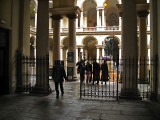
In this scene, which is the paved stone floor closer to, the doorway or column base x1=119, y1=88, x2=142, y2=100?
column base x1=119, y1=88, x2=142, y2=100

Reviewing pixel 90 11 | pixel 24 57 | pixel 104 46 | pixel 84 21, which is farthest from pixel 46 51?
pixel 90 11

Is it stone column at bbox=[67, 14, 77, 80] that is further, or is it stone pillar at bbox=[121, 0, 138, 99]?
stone column at bbox=[67, 14, 77, 80]

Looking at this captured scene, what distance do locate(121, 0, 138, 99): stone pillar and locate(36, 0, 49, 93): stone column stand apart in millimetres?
3492

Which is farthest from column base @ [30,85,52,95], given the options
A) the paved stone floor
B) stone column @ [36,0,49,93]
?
the paved stone floor

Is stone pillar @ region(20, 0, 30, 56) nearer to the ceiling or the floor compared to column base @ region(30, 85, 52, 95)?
nearer to the ceiling

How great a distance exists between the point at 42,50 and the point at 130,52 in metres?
3.93

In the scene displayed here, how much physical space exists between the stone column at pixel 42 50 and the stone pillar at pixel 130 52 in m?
3.49

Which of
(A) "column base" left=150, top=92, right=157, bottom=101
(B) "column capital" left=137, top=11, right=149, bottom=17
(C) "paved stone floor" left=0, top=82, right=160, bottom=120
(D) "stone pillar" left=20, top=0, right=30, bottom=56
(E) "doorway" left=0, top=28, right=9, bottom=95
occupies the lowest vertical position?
(C) "paved stone floor" left=0, top=82, right=160, bottom=120

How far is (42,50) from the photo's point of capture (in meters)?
7.80

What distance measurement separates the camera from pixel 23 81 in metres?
8.06

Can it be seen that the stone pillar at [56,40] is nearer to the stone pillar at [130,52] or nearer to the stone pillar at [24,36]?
the stone pillar at [24,36]

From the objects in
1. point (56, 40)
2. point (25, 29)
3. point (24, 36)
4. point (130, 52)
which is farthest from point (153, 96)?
point (56, 40)

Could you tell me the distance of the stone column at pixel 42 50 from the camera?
7.69 metres

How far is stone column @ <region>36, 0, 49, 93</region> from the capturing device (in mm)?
7691
